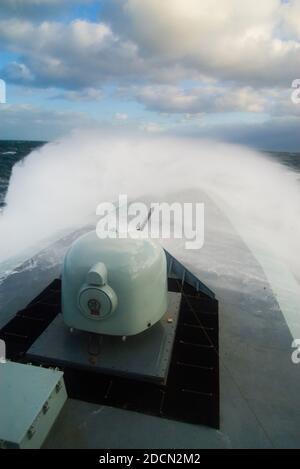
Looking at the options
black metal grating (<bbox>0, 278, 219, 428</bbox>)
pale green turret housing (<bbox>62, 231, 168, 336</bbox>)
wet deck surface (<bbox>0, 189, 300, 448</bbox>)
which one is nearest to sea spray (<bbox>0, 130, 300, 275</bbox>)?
wet deck surface (<bbox>0, 189, 300, 448</bbox>)

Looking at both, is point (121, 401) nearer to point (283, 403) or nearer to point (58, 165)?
point (283, 403)

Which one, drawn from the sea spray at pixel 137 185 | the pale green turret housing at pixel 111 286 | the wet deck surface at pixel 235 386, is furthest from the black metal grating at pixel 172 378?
the sea spray at pixel 137 185

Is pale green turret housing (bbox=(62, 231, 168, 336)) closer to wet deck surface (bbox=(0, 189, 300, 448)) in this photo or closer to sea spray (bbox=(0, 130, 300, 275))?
wet deck surface (bbox=(0, 189, 300, 448))

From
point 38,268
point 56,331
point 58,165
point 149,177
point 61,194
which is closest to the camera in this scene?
point 56,331

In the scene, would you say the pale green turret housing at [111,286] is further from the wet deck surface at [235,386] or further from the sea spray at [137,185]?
the sea spray at [137,185]

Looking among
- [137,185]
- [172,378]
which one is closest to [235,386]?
[172,378]
